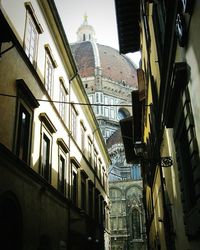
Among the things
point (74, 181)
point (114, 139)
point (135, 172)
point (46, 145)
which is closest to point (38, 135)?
point (46, 145)

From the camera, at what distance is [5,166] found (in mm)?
8984

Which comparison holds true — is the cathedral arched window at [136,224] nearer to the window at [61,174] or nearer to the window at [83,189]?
the window at [83,189]

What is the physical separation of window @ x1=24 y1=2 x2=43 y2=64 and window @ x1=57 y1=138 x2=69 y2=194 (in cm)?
390

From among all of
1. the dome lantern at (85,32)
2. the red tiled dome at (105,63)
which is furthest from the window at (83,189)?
the dome lantern at (85,32)

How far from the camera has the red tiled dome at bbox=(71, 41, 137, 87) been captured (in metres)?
89.2

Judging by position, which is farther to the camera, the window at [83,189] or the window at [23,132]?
the window at [83,189]

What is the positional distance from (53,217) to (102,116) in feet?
205

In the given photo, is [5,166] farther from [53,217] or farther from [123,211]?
[123,211]

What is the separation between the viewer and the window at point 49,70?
13.9m

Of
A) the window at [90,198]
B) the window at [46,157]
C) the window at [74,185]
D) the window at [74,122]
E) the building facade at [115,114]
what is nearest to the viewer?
the window at [46,157]

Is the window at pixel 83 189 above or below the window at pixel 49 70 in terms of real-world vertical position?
below

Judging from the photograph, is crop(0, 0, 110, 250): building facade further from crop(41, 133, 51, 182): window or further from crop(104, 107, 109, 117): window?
crop(104, 107, 109, 117): window

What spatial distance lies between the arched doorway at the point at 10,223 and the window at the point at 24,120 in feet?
4.58

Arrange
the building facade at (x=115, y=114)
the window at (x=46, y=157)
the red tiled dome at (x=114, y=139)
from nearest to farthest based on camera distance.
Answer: the window at (x=46, y=157)
the building facade at (x=115, y=114)
the red tiled dome at (x=114, y=139)
